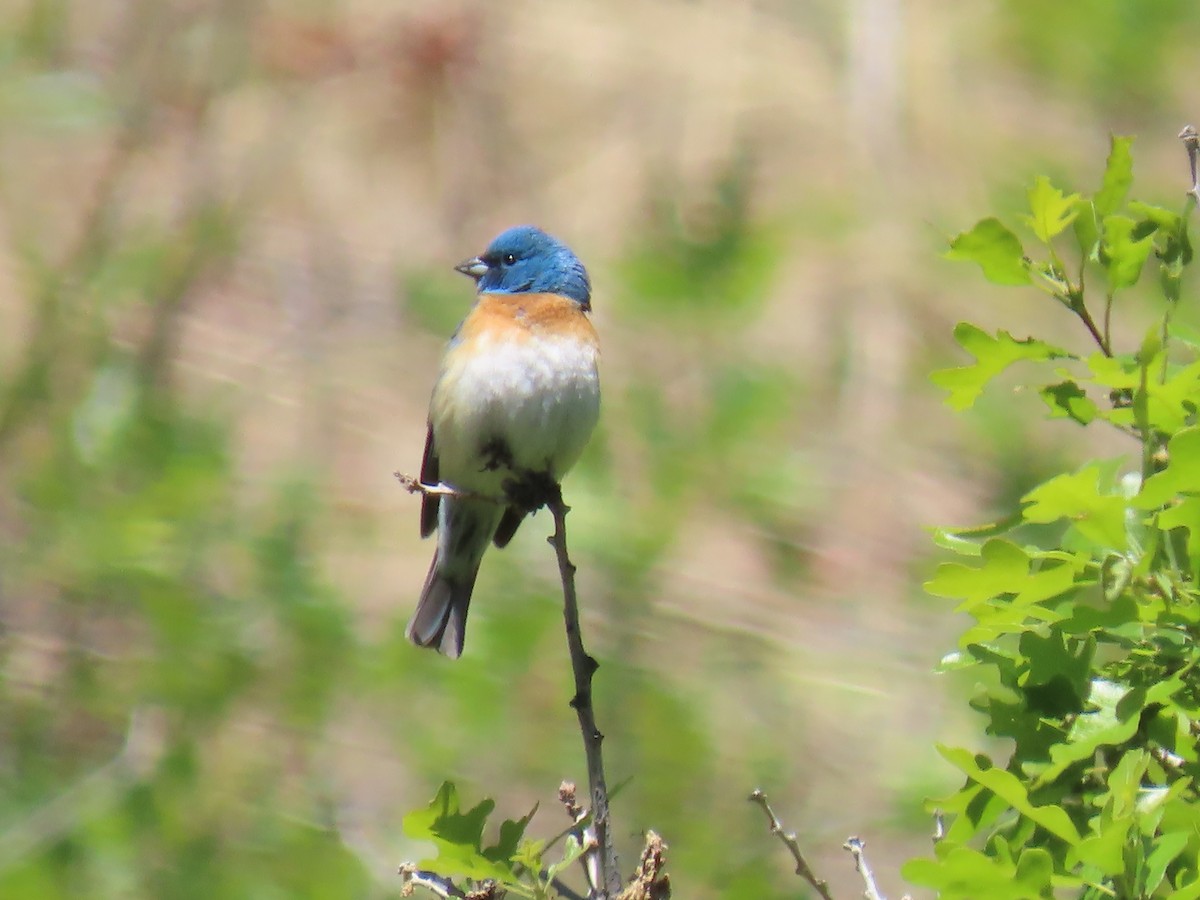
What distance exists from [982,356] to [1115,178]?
0.24 m

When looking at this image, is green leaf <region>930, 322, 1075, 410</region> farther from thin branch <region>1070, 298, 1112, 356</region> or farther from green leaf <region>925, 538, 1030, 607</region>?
green leaf <region>925, 538, 1030, 607</region>

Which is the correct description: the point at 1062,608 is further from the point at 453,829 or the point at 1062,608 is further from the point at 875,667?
the point at 875,667

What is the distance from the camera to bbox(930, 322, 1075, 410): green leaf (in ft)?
5.86

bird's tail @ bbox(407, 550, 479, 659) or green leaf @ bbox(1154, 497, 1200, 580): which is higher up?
green leaf @ bbox(1154, 497, 1200, 580)

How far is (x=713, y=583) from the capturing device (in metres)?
7.20

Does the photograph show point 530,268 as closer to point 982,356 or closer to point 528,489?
point 528,489

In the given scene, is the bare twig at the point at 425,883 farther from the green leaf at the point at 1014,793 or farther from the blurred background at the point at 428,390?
the blurred background at the point at 428,390

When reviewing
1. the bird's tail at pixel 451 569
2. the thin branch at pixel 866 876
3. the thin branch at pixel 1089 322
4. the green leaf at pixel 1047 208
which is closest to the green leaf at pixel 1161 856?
the thin branch at pixel 866 876

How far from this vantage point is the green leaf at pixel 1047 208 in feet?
5.91

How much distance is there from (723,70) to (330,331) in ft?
8.15

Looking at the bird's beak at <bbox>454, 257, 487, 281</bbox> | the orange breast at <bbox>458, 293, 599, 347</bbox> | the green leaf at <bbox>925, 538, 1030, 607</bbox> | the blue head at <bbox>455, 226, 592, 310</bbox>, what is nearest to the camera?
the green leaf at <bbox>925, 538, 1030, 607</bbox>

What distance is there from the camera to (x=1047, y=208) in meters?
1.82

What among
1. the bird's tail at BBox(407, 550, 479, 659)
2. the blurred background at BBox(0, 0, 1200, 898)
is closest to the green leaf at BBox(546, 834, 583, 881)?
the bird's tail at BBox(407, 550, 479, 659)

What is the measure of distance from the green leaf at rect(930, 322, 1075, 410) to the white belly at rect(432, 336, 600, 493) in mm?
2105
